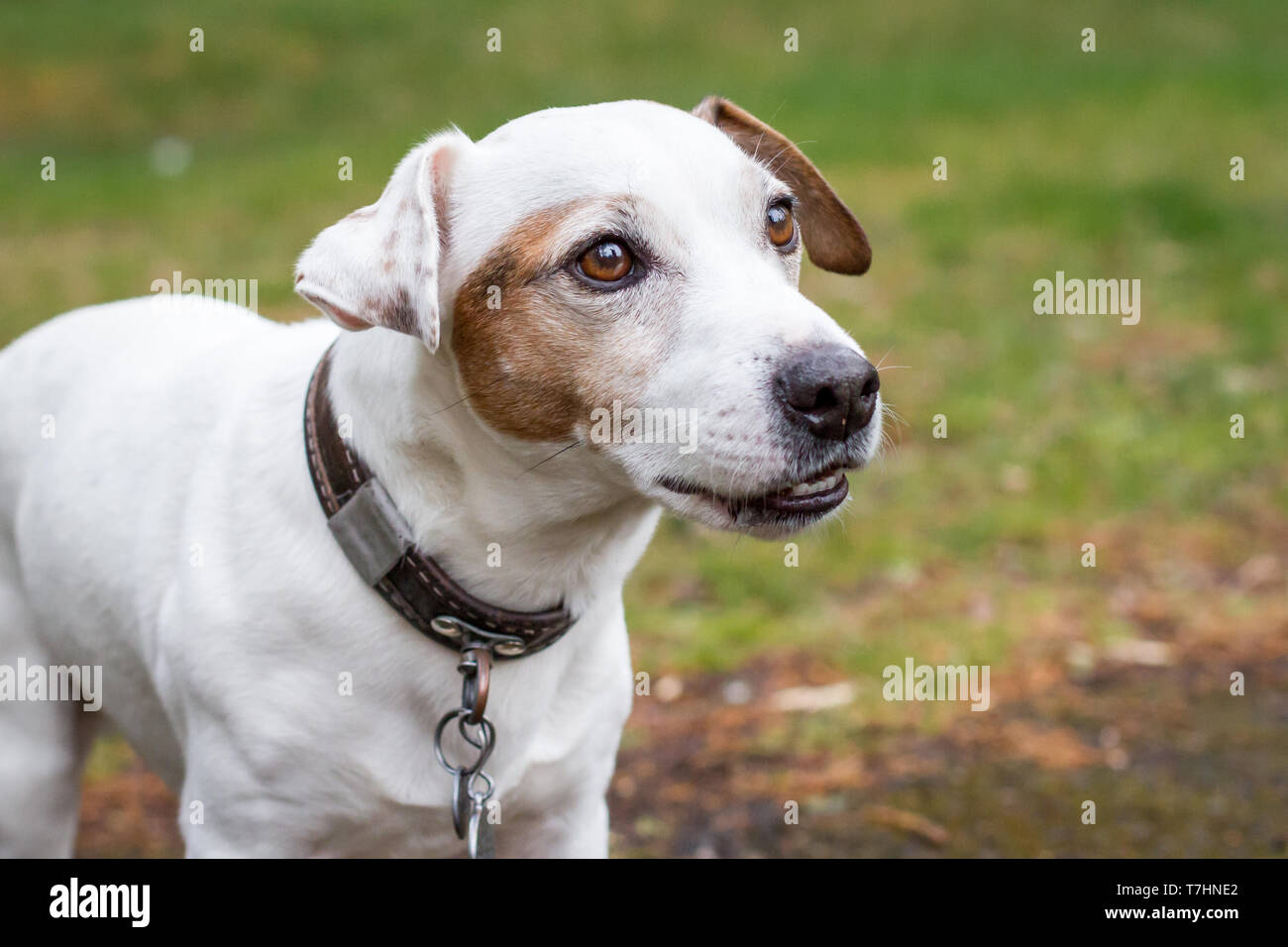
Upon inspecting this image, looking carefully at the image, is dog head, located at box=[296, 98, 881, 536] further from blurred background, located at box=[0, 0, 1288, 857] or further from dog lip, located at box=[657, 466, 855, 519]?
blurred background, located at box=[0, 0, 1288, 857]

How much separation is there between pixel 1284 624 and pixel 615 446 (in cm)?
353

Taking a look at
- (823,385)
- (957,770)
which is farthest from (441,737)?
(957,770)

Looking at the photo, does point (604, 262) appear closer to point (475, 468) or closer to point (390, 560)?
point (475, 468)

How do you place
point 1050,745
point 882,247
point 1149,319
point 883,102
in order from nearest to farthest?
point 1050,745 < point 1149,319 < point 882,247 < point 883,102

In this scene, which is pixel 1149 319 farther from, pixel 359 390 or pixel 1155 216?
pixel 359 390

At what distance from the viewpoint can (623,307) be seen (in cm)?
262

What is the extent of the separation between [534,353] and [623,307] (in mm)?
190

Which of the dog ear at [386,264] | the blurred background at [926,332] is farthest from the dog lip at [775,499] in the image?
the blurred background at [926,332]

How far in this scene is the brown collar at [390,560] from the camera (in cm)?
270

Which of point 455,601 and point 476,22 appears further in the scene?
point 476,22

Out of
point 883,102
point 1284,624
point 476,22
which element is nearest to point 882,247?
point 883,102

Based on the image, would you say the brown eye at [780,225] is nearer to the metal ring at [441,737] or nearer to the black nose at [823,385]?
the black nose at [823,385]

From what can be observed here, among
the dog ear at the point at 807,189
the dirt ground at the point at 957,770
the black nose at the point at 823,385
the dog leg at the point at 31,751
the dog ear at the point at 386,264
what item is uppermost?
the dog ear at the point at 807,189

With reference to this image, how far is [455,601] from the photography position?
107 inches
